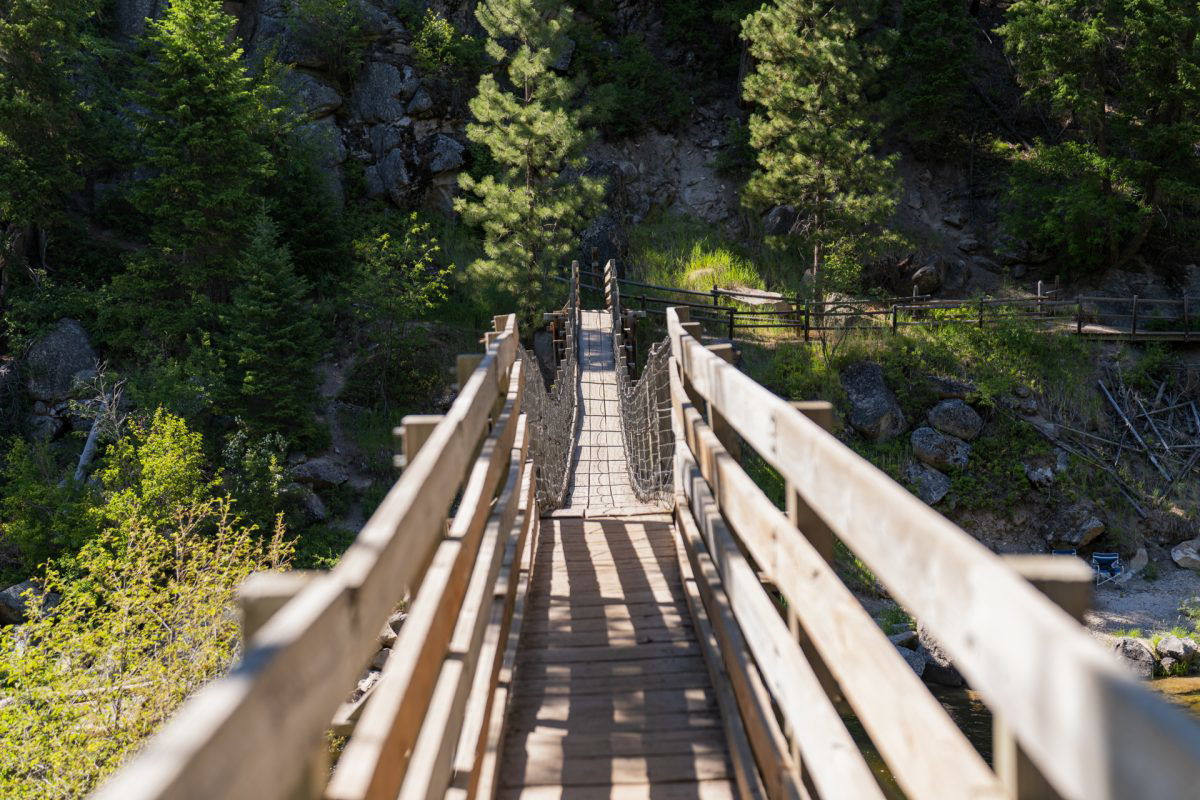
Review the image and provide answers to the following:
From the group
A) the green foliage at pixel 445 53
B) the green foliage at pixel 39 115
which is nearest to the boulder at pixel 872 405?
the green foliage at pixel 445 53

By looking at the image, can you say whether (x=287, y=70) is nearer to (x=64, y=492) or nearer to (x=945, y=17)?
(x=64, y=492)

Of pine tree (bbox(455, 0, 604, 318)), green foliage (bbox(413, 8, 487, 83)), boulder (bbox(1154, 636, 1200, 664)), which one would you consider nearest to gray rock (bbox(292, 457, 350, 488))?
pine tree (bbox(455, 0, 604, 318))

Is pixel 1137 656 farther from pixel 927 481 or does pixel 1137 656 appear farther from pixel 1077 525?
pixel 927 481

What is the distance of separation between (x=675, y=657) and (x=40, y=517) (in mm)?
14614

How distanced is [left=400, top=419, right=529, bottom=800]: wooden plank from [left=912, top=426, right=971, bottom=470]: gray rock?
1379 centimetres

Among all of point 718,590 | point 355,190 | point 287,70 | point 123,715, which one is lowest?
point 123,715

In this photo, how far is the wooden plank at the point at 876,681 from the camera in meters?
1.13

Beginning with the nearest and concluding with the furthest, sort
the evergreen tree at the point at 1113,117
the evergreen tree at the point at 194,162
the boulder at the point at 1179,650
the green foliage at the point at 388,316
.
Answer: the boulder at the point at 1179,650 < the evergreen tree at the point at 194,162 < the evergreen tree at the point at 1113,117 < the green foliage at the point at 388,316

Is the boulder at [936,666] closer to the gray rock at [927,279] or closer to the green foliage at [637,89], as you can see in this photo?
the gray rock at [927,279]

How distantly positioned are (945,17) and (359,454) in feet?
60.9

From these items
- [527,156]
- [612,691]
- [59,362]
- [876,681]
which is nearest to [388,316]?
[527,156]

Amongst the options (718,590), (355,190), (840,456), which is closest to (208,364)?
(355,190)

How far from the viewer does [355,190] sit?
872 inches

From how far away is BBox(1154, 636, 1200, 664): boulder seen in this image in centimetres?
1131
